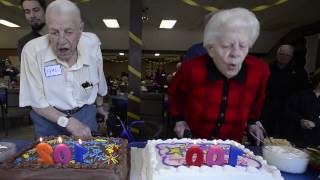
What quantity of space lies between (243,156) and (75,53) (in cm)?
100

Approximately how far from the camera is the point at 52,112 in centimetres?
149

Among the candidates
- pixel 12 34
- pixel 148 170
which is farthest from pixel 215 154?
pixel 12 34

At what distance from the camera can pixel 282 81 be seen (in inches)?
140

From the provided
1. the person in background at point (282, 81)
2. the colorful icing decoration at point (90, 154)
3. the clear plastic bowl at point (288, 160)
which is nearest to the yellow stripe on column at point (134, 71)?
the person in background at point (282, 81)

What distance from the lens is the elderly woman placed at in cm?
141

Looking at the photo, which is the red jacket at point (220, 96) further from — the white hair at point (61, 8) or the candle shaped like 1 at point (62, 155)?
the candle shaped like 1 at point (62, 155)

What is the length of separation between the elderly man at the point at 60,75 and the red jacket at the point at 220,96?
1.90ft

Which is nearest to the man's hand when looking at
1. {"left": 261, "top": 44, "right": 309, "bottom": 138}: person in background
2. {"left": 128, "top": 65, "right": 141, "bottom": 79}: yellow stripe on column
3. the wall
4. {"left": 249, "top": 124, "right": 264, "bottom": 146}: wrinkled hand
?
{"left": 249, "top": 124, "right": 264, "bottom": 146}: wrinkled hand

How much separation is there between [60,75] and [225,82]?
865mm

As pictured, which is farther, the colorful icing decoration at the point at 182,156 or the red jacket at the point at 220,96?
the red jacket at the point at 220,96

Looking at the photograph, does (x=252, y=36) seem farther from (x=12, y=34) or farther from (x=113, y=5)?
(x=12, y=34)

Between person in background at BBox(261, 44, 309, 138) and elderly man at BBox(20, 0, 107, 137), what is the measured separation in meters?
2.58

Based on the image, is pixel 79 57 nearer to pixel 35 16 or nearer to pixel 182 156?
pixel 35 16

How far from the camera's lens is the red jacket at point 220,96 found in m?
1.57
